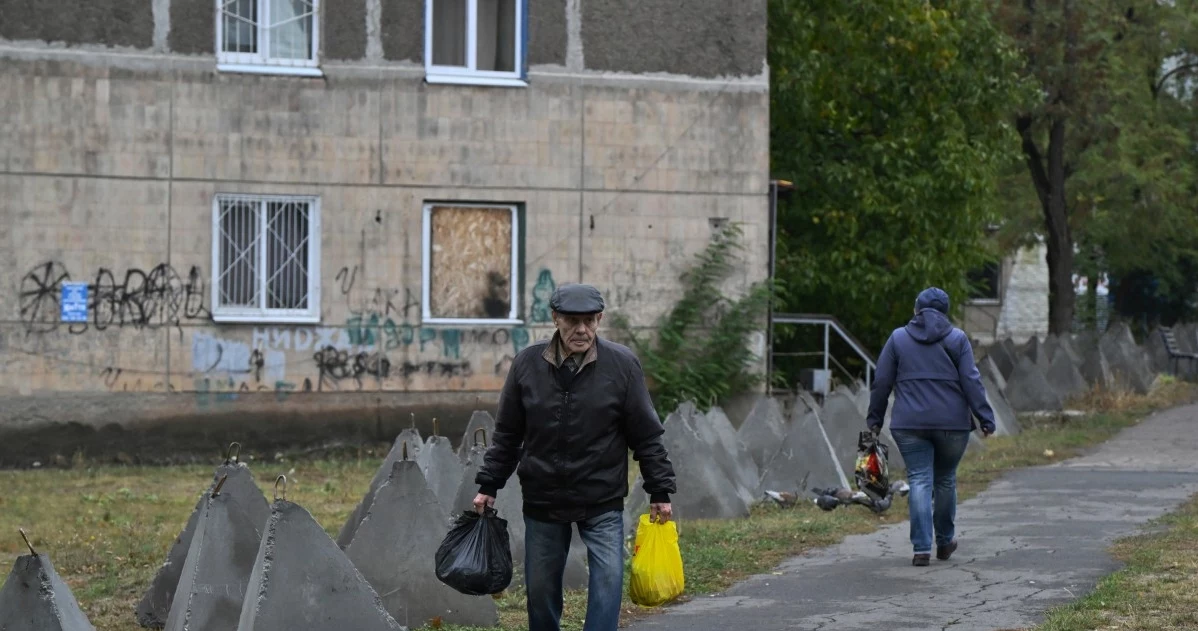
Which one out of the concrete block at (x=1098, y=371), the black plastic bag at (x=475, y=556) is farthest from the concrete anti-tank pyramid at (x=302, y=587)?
the concrete block at (x=1098, y=371)

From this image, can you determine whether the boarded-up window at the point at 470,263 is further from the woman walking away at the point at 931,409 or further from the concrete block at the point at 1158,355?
the concrete block at the point at 1158,355

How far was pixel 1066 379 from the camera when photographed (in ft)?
87.8

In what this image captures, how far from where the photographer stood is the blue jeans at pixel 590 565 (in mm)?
7332

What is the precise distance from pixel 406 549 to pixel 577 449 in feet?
7.21

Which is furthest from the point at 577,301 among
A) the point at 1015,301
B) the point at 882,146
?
the point at 1015,301

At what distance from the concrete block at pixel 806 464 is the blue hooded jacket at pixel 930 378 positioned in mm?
3679

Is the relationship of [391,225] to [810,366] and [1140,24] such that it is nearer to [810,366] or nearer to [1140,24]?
[810,366]

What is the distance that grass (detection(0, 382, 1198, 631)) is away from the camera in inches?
432

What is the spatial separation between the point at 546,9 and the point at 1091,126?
606 inches

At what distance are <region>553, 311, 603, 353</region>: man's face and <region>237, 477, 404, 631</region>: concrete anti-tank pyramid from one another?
1264 mm

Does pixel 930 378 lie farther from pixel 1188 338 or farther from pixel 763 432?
pixel 1188 338

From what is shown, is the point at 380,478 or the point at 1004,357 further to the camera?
the point at 1004,357

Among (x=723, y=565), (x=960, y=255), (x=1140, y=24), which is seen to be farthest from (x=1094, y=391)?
(x=723, y=565)

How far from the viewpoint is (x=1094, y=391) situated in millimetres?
26688
